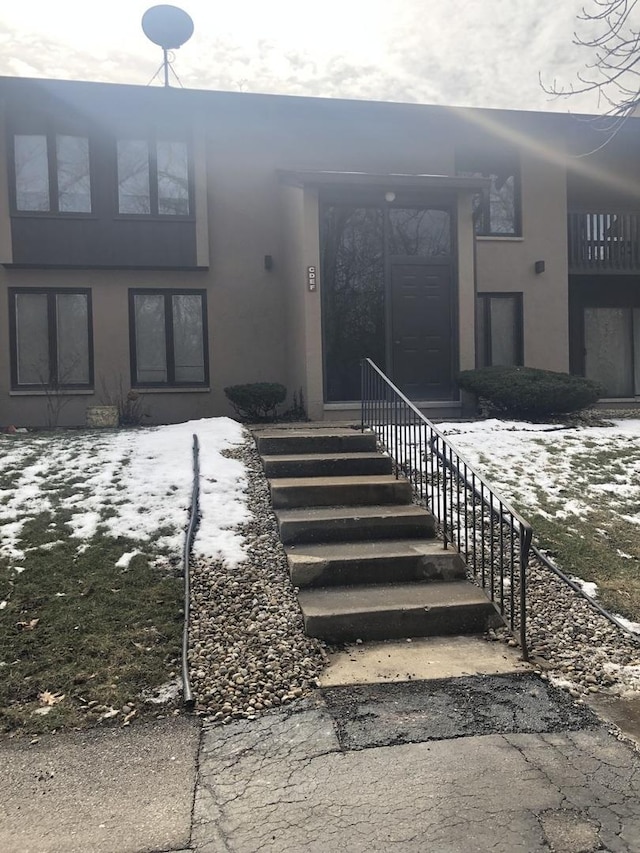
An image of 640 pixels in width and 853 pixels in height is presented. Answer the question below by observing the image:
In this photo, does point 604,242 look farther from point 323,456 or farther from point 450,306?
point 323,456

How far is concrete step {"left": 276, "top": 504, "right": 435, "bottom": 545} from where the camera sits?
552 centimetres

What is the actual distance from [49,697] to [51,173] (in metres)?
10.3

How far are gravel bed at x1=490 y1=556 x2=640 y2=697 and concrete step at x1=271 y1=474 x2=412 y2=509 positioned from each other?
155 cm

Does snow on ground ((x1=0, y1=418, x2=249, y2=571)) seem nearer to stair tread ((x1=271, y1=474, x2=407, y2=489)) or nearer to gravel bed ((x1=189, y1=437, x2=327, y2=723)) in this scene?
gravel bed ((x1=189, y1=437, x2=327, y2=723))

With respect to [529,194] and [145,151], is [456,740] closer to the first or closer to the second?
[145,151]

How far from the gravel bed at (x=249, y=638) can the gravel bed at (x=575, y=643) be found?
1.50m

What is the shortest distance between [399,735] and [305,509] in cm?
288

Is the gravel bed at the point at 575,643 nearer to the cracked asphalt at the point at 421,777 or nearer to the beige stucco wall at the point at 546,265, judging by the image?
the cracked asphalt at the point at 421,777

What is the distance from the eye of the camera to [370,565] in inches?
200

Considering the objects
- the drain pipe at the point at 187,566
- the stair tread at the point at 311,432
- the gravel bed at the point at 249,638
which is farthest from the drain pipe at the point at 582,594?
the drain pipe at the point at 187,566

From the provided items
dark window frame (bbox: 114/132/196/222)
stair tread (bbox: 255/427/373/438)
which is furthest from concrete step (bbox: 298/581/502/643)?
dark window frame (bbox: 114/132/196/222)

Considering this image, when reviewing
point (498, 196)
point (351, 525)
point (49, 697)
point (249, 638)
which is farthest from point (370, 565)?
point (498, 196)

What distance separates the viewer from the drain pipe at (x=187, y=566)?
362cm

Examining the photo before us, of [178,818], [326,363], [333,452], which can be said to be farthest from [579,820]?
[326,363]
